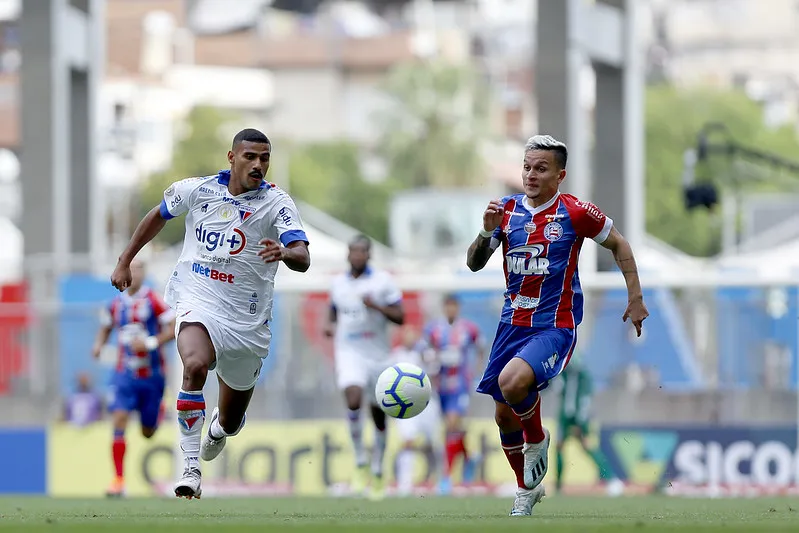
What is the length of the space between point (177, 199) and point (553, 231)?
2.54m

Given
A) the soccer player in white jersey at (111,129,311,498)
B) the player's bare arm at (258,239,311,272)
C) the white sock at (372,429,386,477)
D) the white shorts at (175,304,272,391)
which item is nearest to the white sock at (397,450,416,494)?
the white sock at (372,429,386,477)

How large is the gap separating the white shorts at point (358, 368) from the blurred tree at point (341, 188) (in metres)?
77.4

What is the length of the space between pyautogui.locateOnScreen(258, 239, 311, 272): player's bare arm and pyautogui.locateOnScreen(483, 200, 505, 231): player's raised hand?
115 centimetres

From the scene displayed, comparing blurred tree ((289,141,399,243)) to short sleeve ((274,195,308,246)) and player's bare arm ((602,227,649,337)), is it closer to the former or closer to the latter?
short sleeve ((274,195,308,246))

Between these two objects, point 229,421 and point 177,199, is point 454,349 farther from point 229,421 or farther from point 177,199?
point 177,199

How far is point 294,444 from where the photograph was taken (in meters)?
23.8

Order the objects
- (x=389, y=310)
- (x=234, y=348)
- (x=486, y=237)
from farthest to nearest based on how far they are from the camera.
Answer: (x=389, y=310) < (x=234, y=348) < (x=486, y=237)

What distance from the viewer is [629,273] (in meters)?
12.0

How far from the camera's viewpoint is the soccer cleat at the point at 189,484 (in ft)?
38.4

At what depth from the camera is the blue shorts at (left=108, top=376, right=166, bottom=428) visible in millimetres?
18188

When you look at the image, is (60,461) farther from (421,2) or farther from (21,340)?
(421,2)

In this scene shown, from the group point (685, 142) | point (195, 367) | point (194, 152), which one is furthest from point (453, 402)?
point (685, 142)

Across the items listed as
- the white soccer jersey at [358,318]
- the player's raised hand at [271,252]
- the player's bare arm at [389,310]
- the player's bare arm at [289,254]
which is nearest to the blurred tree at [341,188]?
the white soccer jersey at [358,318]

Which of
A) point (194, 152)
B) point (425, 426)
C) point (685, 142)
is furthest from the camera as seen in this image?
point (685, 142)
